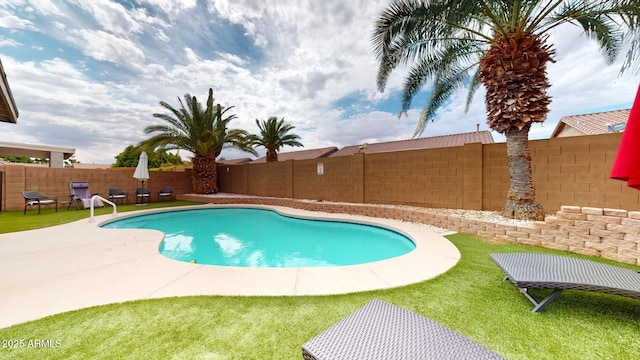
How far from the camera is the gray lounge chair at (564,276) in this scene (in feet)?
7.19

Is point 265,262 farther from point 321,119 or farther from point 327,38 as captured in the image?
point 321,119

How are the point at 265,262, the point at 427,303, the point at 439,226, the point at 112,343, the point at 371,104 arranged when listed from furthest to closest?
the point at 371,104
the point at 439,226
the point at 265,262
the point at 427,303
the point at 112,343

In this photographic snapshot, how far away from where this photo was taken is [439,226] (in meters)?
6.64

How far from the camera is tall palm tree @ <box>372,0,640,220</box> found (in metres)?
5.67

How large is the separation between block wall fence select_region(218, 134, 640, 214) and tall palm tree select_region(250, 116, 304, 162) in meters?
5.26

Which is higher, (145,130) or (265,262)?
(145,130)

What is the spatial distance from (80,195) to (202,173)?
597 centimetres

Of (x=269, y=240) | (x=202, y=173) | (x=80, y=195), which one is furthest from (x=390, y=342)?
(x=202, y=173)

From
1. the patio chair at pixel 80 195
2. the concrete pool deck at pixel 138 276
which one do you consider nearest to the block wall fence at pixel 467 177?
the concrete pool deck at pixel 138 276

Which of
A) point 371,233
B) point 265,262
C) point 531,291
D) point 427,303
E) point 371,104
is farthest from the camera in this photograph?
point 371,104

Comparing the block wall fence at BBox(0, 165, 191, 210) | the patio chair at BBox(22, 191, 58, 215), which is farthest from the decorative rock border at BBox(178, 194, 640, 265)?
the block wall fence at BBox(0, 165, 191, 210)

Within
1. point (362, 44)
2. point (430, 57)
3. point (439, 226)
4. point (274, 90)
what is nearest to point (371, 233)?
point (439, 226)

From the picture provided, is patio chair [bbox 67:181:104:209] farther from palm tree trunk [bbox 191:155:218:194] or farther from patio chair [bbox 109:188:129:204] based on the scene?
palm tree trunk [bbox 191:155:218:194]

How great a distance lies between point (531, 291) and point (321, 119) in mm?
16316
